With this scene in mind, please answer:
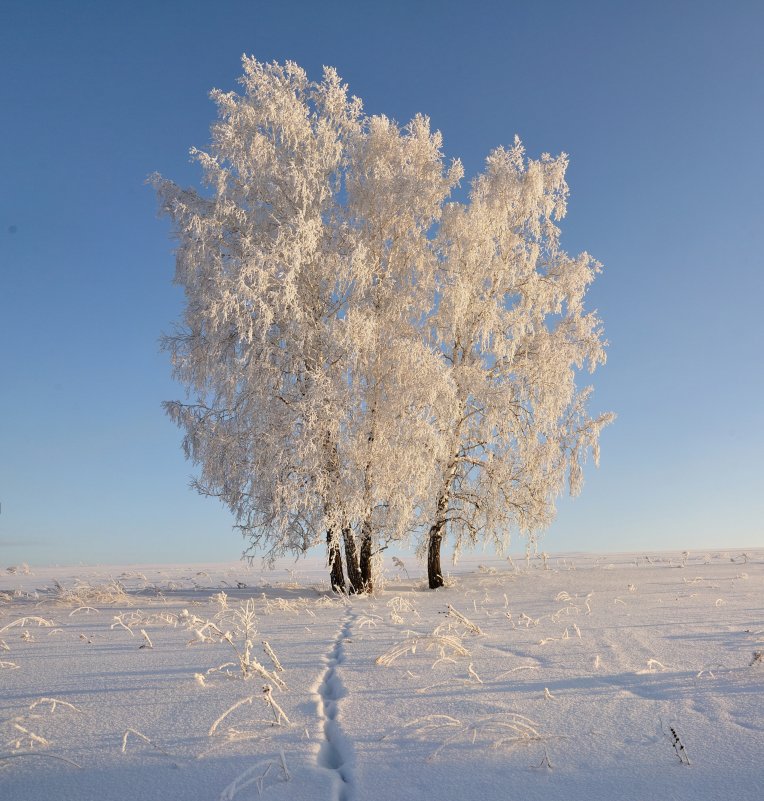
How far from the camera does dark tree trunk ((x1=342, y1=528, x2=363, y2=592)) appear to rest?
10.4 meters

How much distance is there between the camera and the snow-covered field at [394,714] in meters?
2.01

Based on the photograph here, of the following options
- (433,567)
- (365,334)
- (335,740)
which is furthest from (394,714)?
(433,567)

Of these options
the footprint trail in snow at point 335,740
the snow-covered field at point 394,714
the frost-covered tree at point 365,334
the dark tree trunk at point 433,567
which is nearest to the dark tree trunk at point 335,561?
the frost-covered tree at point 365,334

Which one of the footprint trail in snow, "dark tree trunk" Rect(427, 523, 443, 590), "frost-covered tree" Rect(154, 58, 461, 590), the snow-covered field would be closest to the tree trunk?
"frost-covered tree" Rect(154, 58, 461, 590)

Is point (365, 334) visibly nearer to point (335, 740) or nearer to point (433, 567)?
point (433, 567)

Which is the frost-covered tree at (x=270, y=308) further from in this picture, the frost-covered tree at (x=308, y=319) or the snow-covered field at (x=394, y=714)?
the snow-covered field at (x=394, y=714)

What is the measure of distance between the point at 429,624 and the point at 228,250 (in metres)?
7.56

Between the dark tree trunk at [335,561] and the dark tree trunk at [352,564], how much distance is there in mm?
171

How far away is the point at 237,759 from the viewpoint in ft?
7.14

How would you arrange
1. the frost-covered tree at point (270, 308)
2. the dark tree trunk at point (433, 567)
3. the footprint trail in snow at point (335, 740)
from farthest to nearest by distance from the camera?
the dark tree trunk at point (433, 567)
the frost-covered tree at point (270, 308)
the footprint trail in snow at point (335, 740)

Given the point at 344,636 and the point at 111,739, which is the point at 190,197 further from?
the point at 111,739

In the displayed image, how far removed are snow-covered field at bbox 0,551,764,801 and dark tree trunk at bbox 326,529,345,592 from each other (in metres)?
4.57

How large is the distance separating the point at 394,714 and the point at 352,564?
791cm

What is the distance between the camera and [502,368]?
40.1 feet
